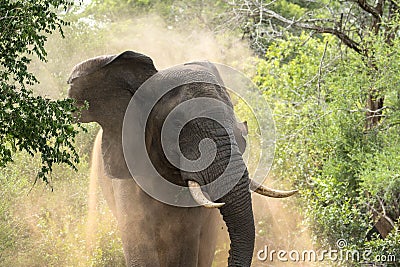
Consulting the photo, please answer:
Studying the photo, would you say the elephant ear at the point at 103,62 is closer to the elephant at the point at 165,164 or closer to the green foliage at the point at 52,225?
the elephant at the point at 165,164

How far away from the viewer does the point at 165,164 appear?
659 cm

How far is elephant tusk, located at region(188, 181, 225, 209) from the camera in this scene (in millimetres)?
5793

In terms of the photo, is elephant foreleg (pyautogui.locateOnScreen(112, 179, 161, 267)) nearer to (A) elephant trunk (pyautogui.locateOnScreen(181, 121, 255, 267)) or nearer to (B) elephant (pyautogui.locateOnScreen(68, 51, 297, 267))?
(B) elephant (pyautogui.locateOnScreen(68, 51, 297, 267))

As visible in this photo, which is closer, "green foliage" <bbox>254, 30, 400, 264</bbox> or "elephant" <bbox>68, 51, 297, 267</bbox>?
"elephant" <bbox>68, 51, 297, 267</bbox>

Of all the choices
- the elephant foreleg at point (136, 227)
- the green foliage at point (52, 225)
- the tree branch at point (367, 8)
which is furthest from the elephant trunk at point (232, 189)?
the tree branch at point (367, 8)

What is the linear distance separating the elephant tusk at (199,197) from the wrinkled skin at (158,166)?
6cm

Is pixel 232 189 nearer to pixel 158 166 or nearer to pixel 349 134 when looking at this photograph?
pixel 158 166

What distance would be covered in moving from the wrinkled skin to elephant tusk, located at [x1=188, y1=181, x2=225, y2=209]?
56mm

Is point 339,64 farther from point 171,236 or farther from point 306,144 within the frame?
point 171,236

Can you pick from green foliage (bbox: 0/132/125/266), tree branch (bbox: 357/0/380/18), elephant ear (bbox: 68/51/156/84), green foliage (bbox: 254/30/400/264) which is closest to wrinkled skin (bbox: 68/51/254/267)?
elephant ear (bbox: 68/51/156/84)

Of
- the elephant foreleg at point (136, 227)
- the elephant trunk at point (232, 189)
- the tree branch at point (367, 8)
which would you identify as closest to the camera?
the elephant trunk at point (232, 189)

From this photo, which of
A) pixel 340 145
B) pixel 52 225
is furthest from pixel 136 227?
pixel 52 225

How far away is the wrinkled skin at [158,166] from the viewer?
602cm

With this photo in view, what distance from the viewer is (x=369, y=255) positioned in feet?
30.9
